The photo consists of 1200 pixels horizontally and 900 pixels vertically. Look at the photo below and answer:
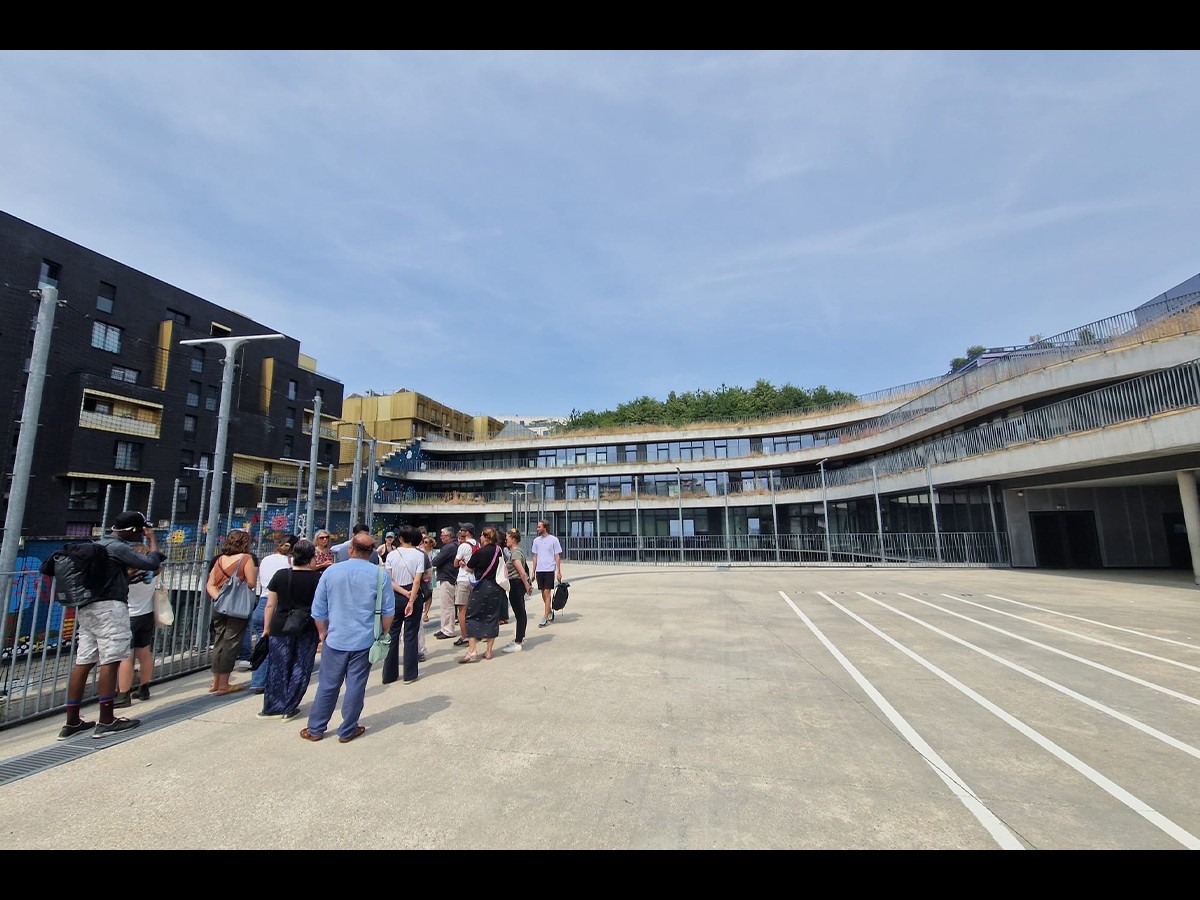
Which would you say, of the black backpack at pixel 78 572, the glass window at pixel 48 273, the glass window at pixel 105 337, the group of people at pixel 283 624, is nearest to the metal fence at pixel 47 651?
the black backpack at pixel 78 572

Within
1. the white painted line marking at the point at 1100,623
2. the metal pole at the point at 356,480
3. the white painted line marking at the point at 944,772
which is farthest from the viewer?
the metal pole at the point at 356,480

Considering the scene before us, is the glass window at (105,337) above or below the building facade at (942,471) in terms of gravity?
above

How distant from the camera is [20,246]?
27.4 m

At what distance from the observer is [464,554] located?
794 cm

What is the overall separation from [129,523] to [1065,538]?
29.0 meters

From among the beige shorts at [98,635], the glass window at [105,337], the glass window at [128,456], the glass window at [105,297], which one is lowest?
the beige shorts at [98,635]

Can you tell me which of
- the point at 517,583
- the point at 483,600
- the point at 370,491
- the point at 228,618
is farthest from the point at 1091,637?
the point at 370,491

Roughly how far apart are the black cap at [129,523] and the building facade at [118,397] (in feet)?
71.7

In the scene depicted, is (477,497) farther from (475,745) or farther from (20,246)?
(475,745)

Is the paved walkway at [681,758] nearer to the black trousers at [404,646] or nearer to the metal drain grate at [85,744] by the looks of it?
the metal drain grate at [85,744]

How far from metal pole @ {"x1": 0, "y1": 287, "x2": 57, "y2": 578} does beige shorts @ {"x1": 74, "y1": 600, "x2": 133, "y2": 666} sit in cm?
91

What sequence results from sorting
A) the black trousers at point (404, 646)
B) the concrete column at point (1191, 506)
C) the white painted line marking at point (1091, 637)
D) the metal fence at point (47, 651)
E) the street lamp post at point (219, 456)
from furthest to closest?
the concrete column at point (1191, 506), the street lamp post at point (219, 456), the white painted line marking at point (1091, 637), the black trousers at point (404, 646), the metal fence at point (47, 651)

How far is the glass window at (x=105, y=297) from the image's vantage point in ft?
103
